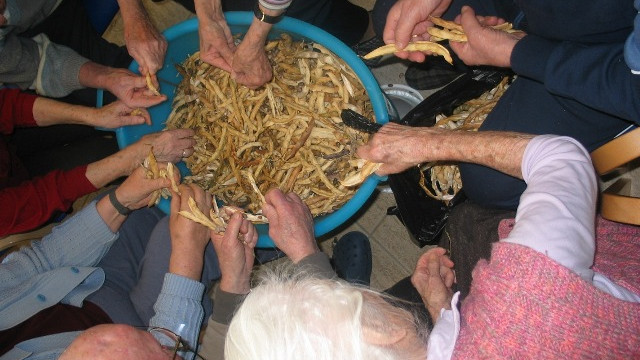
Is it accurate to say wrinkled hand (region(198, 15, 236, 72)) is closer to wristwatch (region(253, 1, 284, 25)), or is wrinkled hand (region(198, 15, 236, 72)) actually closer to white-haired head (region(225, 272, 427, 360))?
wristwatch (region(253, 1, 284, 25))

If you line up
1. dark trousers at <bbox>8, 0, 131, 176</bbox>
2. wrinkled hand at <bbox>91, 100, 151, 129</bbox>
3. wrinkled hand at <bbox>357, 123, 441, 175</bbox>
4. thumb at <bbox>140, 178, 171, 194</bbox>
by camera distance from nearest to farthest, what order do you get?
1. wrinkled hand at <bbox>357, 123, 441, 175</bbox>
2. thumb at <bbox>140, 178, 171, 194</bbox>
3. wrinkled hand at <bbox>91, 100, 151, 129</bbox>
4. dark trousers at <bbox>8, 0, 131, 176</bbox>

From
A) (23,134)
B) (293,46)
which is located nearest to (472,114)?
(293,46)

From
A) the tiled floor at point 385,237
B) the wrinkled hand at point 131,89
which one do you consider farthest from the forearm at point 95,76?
the tiled floor at point 385,237

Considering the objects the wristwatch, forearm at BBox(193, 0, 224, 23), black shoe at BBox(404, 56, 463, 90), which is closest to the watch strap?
forearm at BBox(193, 0, 224, 23)

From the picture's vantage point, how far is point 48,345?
46.8 inches

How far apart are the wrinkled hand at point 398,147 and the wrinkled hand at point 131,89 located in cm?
79

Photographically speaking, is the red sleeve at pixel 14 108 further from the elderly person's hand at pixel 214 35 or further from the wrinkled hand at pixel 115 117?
the elderly person's hand at pixel 214 35

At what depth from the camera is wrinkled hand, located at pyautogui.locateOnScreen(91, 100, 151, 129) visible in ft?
4.93

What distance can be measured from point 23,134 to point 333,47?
1242 mm

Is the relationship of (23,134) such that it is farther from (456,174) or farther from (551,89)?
(551,89)

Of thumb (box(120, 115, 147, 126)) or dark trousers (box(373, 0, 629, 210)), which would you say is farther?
thumb (box(120, 115, 147, 126))

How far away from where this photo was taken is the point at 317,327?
2.78ft

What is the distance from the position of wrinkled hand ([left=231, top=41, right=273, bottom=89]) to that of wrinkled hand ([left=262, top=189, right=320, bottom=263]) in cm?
38

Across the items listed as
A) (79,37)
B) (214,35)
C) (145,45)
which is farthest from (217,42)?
(79,37)
